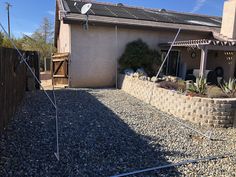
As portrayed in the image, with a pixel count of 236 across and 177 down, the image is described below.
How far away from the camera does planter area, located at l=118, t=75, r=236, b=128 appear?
6.10m

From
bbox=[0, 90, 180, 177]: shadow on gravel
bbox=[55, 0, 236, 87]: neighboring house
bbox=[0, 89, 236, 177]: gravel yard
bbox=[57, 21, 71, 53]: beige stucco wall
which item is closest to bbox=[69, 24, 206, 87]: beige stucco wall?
bbox=[55, 0, 236, 87]: neighboring house

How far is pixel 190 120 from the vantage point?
657cm

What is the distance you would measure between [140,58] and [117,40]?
165 centimetres

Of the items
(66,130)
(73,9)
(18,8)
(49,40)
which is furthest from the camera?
(49,40)

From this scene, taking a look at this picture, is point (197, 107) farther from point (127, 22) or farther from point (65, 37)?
point (65, 37)

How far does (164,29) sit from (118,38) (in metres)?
2.89

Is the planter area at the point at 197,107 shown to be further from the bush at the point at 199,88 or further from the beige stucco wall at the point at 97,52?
the beige stucco wall at the point at 97,52

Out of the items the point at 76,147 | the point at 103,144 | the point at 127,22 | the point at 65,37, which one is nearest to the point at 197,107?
the point at 103,144

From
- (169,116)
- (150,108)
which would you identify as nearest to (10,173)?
(169,116)

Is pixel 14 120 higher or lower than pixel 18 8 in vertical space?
lower

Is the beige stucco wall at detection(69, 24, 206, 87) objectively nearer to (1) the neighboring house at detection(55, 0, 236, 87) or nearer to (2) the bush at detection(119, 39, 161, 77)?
(1) the neighboring house at detection(55, 0, 236, 87)

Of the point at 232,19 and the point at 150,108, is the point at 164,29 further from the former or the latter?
the point at 150,108

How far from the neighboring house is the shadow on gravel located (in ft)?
19.0

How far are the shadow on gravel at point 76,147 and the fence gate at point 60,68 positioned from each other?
5.53 meters
